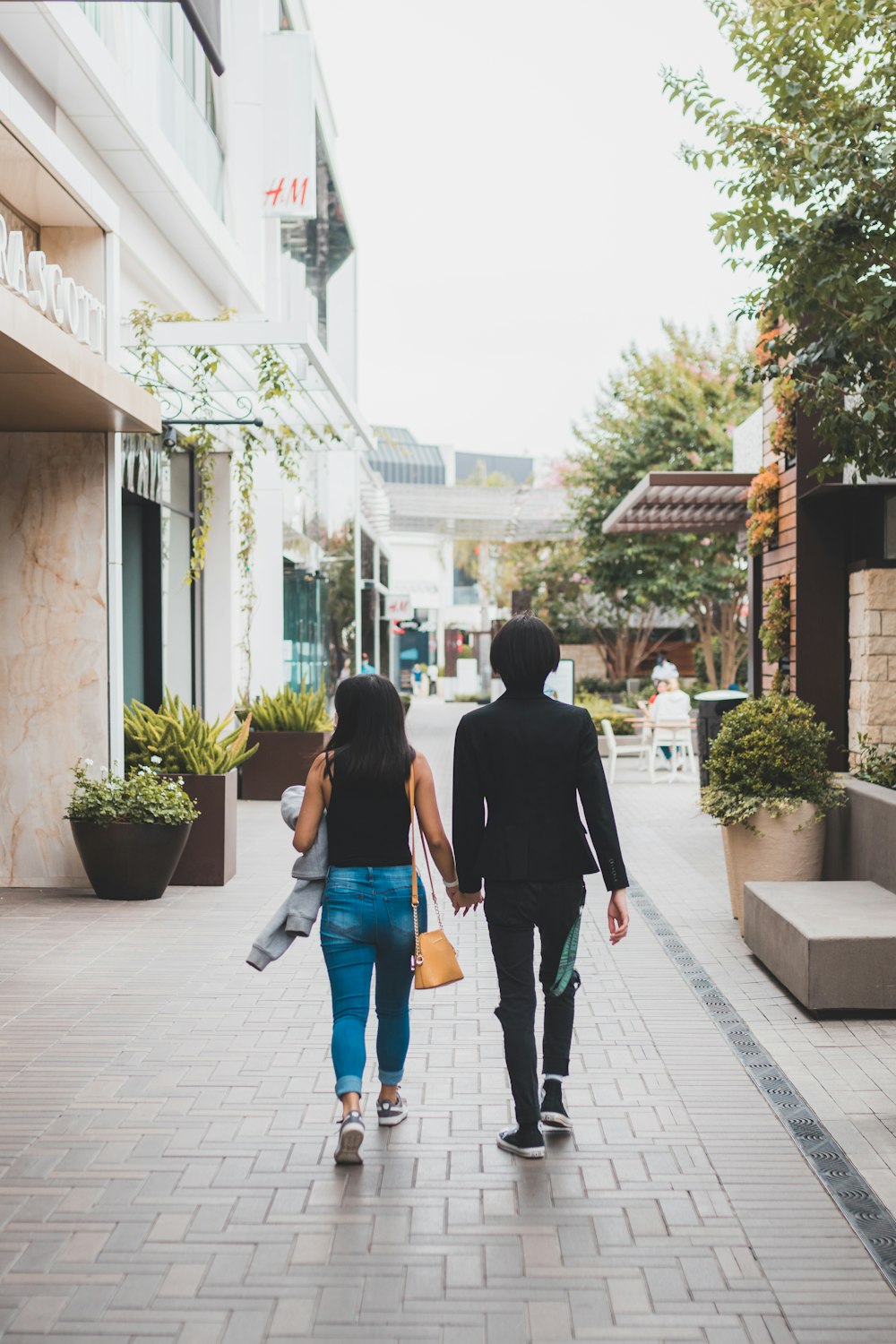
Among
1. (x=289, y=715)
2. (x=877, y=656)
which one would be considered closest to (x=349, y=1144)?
(x=877, y=656)

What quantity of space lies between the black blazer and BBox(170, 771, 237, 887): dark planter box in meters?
5.46

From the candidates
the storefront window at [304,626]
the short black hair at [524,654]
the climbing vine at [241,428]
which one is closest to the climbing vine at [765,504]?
the climbing vine at [241,428]

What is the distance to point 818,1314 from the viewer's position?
11.1 ft

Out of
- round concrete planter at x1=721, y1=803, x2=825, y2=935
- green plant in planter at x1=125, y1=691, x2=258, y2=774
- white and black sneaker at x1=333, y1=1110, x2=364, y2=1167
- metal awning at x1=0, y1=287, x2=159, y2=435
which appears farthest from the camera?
green plant in planter at x1=125, y1=691, x2=258, y2=774

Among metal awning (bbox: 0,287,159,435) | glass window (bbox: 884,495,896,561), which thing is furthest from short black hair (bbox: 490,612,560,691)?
glass window (bbox: 884,495,896,561)

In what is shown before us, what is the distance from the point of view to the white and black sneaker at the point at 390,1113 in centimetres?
479

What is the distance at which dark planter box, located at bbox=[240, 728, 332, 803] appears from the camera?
15.5 meters

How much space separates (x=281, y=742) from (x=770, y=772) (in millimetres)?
8324

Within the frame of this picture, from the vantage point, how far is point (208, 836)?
9.84 m

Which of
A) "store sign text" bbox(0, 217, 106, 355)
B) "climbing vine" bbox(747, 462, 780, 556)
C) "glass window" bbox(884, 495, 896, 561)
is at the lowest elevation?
"glass window" bbox(884, 495, 896, 561)

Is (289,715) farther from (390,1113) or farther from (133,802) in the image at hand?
(390,1113)

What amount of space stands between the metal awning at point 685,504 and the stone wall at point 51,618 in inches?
288

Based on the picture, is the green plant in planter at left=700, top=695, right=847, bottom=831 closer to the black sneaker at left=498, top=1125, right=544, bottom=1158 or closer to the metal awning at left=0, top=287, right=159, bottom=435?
the black sneaker at left=498, top=1125, right=544, bottom=1158

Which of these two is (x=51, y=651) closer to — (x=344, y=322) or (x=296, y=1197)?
(x=296, y=1197)
